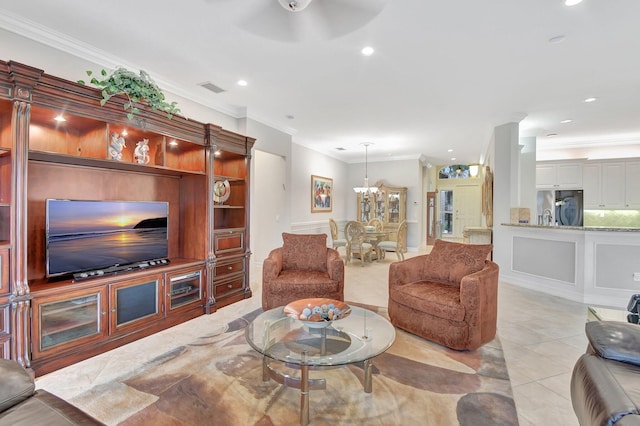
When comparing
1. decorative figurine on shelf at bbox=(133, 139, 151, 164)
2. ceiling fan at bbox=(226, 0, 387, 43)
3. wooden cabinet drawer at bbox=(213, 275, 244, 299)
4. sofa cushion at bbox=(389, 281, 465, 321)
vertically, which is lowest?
wooden cabinet drawer at bbox=(213, 275, 244, 299)

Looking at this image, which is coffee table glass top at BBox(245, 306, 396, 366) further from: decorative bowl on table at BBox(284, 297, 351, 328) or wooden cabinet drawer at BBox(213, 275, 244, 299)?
wooden cabinet drawer at BBox(213, 275, 244, 299)

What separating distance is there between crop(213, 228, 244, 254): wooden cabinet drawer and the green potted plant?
157 cm

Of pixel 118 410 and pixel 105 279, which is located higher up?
pixel 105 279

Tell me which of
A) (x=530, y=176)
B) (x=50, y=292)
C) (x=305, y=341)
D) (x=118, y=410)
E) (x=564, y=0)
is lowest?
(x=118, y=410)

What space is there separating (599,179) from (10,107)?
941 cm

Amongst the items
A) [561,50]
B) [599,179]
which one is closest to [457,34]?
[561,50]

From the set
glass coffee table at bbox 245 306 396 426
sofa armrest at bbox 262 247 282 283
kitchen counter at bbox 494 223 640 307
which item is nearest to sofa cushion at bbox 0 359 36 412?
glass coffee table at bbox 245 306 396 426

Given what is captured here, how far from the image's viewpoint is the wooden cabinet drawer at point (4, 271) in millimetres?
2145

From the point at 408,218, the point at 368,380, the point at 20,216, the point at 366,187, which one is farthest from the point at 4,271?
the point at 408,218

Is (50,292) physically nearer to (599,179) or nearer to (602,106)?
(602,106)

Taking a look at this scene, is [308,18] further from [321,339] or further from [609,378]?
[609,378]

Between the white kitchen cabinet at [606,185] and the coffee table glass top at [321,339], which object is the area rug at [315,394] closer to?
the coffee table glass top at [321,339]

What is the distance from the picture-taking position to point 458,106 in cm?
455

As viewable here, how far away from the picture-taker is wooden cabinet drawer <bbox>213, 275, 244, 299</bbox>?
3.84 m
